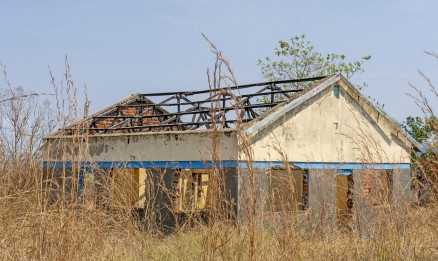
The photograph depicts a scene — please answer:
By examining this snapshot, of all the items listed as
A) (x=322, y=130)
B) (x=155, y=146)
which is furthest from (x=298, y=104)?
(x=155, y=146)

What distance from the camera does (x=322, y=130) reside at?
1568 cm

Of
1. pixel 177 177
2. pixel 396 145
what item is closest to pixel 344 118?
pixel 396 145

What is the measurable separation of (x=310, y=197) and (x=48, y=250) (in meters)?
10.9

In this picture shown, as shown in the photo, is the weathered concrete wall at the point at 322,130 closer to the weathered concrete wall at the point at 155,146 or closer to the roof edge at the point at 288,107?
the roof edge at the point at 288,107

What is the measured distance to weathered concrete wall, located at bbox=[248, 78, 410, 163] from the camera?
1424 centimetres

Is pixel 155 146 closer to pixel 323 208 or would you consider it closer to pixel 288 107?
pixel 288 107

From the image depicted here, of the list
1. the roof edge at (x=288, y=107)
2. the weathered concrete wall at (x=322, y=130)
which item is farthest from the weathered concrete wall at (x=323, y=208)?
the weathered concrete wall at (x=322, y=130)

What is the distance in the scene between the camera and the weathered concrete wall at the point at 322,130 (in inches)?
561

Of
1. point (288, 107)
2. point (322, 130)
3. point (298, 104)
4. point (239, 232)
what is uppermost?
point (298, 104)

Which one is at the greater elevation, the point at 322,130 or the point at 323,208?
the point at 322,130

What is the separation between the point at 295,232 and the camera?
15.1 ft

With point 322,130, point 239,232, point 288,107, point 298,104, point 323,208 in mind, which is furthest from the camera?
point 322,130

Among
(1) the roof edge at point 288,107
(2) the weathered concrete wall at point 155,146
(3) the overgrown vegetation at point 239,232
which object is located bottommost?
(3) the overgrown vegetation at point 239,232

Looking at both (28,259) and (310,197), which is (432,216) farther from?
(310,197)
